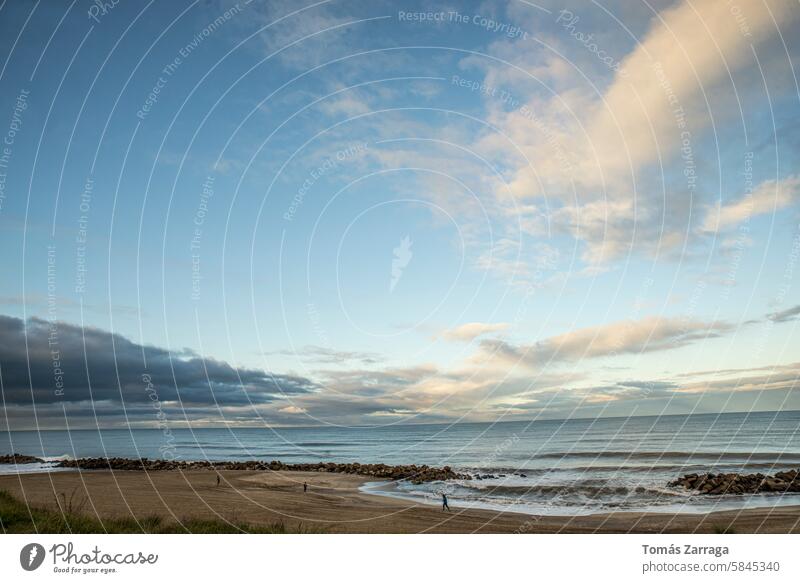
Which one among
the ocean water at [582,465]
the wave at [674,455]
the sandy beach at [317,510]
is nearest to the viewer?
the sandy beach at [317,510]

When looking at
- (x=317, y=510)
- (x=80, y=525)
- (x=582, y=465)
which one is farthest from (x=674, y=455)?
(x=80, y=525)

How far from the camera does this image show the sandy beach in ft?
66.4

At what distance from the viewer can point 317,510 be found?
26.5 metres

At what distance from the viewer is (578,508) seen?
83.7ft

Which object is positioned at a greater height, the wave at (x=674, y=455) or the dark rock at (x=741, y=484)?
the dark rock at (x=741, y=484)

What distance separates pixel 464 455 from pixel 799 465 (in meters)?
33.3

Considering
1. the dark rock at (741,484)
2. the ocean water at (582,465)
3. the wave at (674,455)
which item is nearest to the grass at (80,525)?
the ocean water at (582,465)

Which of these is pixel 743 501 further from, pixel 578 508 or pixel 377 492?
pixel 377 492

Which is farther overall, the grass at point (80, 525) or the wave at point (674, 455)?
the wave at point (674, 455)

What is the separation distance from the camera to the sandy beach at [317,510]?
20.2 metres

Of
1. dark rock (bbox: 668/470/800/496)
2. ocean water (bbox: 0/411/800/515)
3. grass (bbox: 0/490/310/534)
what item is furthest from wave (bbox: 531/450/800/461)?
grass (bbox: 0/490/310/534)

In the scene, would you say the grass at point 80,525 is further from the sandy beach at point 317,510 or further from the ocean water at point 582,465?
the ocean water at point 582,465

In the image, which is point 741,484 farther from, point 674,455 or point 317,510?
point 674,455

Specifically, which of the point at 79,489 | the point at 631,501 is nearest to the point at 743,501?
the point at 631,501
